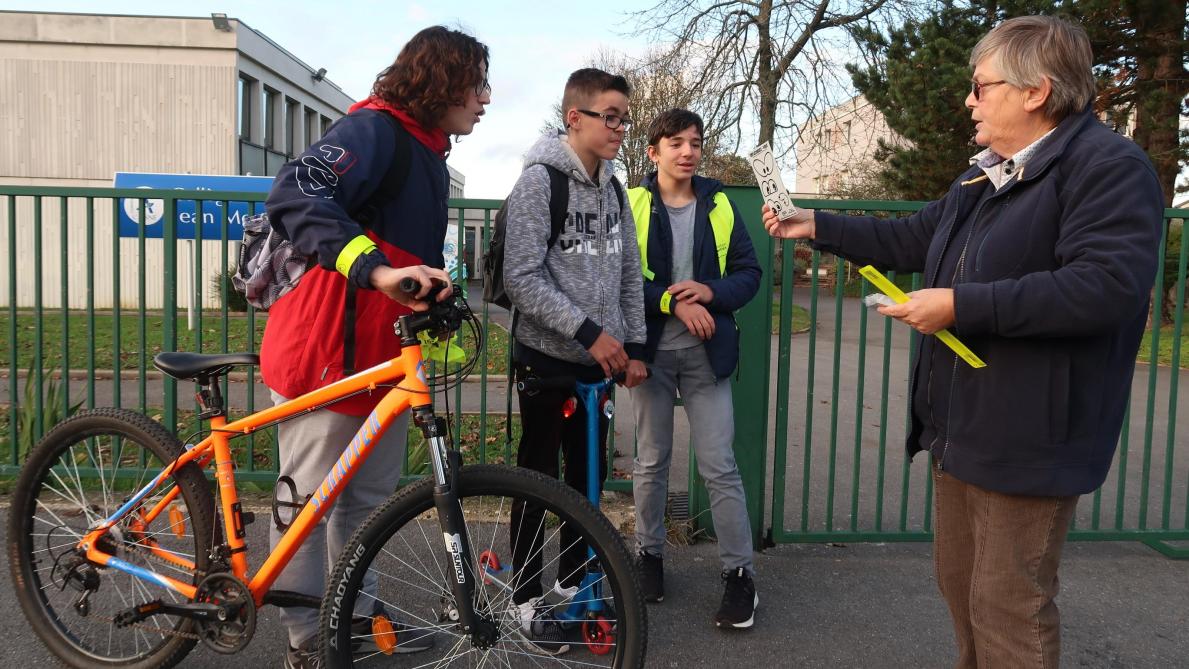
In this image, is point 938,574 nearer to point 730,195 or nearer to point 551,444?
point 551,444

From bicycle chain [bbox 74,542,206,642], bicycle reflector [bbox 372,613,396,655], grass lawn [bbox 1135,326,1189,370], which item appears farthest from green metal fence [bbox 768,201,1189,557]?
grass lawn [bbox 1135,326,1189,370]

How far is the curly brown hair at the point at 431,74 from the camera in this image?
2547 mm

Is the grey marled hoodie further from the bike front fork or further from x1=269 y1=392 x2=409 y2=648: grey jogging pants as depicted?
the bike front fork

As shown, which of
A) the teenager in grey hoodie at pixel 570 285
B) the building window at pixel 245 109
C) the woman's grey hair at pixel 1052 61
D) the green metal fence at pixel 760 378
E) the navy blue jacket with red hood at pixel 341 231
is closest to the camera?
the woman's grey hair at pixel 1052 61

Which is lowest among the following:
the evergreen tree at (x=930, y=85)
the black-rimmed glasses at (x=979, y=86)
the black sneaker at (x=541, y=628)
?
the black sneaker at (x=541, y=628)

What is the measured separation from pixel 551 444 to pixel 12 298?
10.1 ft

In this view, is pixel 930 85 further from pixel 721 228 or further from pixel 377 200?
pixel 377 200

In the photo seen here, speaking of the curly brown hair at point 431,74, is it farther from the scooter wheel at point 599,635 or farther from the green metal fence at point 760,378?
the scooter wheel at point 599,635

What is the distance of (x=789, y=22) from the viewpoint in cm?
2016

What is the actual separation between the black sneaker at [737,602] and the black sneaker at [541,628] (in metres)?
0.74

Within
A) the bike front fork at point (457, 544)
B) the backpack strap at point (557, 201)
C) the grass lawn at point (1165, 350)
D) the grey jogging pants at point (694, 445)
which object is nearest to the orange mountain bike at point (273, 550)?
the bike front fork at point (457, 544)

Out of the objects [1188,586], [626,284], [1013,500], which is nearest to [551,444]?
[626,284]

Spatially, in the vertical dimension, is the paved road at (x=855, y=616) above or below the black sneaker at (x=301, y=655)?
below

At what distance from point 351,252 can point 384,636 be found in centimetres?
117
